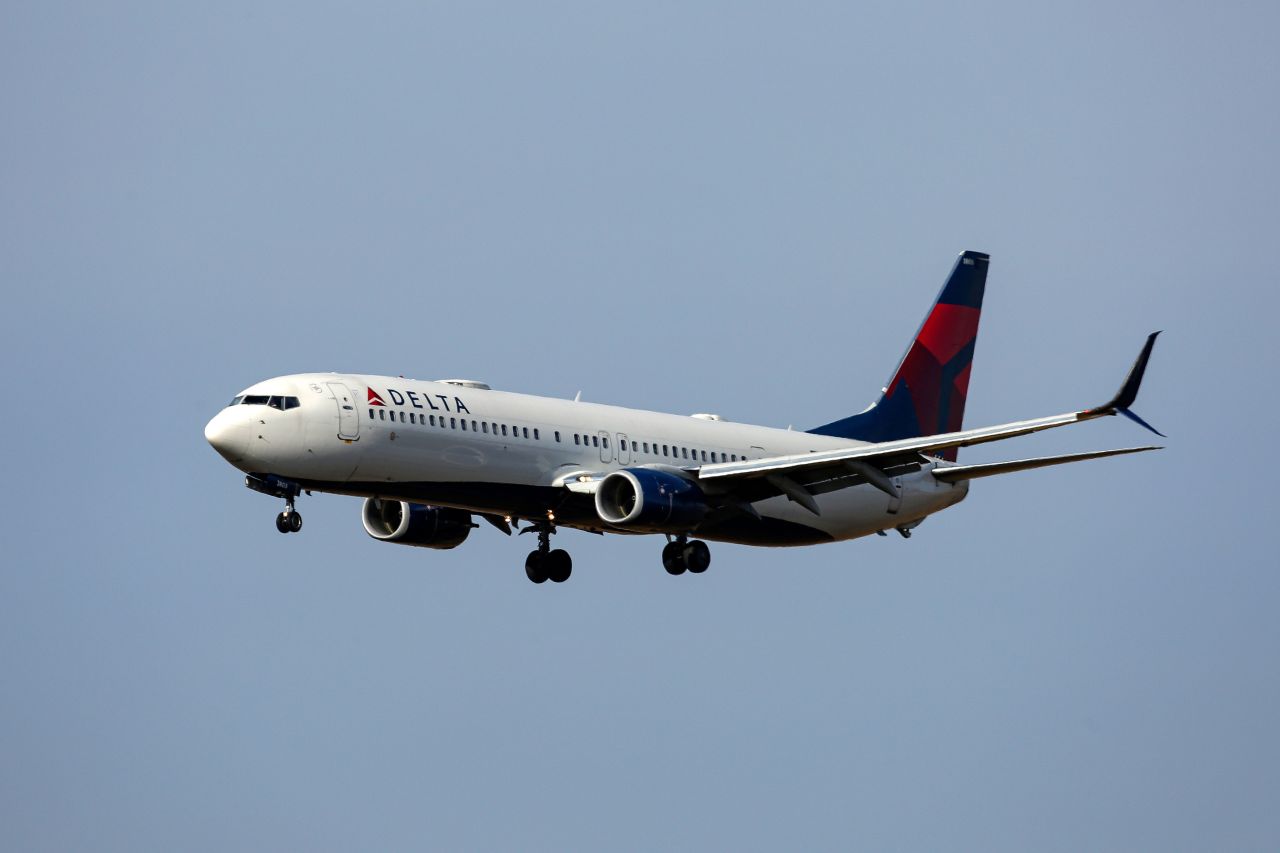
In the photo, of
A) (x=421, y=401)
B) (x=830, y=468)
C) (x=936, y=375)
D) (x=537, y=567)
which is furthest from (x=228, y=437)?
(x=936, y=375)

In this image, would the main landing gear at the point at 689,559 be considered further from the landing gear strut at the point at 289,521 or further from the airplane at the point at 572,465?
the landing gear strut at the point at 289,521

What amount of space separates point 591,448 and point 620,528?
102 inches

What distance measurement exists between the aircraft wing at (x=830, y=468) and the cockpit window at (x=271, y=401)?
11856 millimetres

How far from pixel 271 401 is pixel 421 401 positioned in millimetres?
4009

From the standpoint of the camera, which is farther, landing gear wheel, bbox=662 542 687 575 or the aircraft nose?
landing gear wheel, bbox=662 542 687 575

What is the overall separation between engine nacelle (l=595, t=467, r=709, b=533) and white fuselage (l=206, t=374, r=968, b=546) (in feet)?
2.18

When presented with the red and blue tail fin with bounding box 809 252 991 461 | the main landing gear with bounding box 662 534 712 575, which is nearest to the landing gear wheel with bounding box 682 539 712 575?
the main landing gear with bounding box 662 534 712 575

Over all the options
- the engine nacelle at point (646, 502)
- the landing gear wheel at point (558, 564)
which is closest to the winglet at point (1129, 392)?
the engine nacelle at point (646, 502)

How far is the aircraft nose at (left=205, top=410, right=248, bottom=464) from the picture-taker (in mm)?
51844

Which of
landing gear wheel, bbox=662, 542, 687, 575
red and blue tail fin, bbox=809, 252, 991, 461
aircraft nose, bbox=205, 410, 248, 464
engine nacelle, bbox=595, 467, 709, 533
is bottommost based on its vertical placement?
landing gear wheel, bbox=662, 542, 687, 575

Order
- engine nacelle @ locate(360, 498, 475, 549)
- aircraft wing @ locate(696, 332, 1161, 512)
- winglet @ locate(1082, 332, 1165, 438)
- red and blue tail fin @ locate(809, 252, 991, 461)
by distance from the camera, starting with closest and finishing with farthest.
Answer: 1. winglet @ locate(1082, 332, 1165, 438)
2. aircraft wing @ locate(696, 332, 1161, 512)
3. engine nacelle @ locate(360, 498, 475, 549)
4. red and blue tail fin @ locate(809, 252, 991, 461)

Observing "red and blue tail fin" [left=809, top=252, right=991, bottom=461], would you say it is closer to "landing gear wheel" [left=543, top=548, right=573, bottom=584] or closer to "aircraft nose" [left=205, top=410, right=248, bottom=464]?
"landing gear wheel" [left=543, top=548, right=573, bottom=584]

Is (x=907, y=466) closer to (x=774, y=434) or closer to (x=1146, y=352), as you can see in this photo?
(x=774, y=434)

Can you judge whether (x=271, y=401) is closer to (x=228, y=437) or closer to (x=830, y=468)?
(x=228, y=437)
